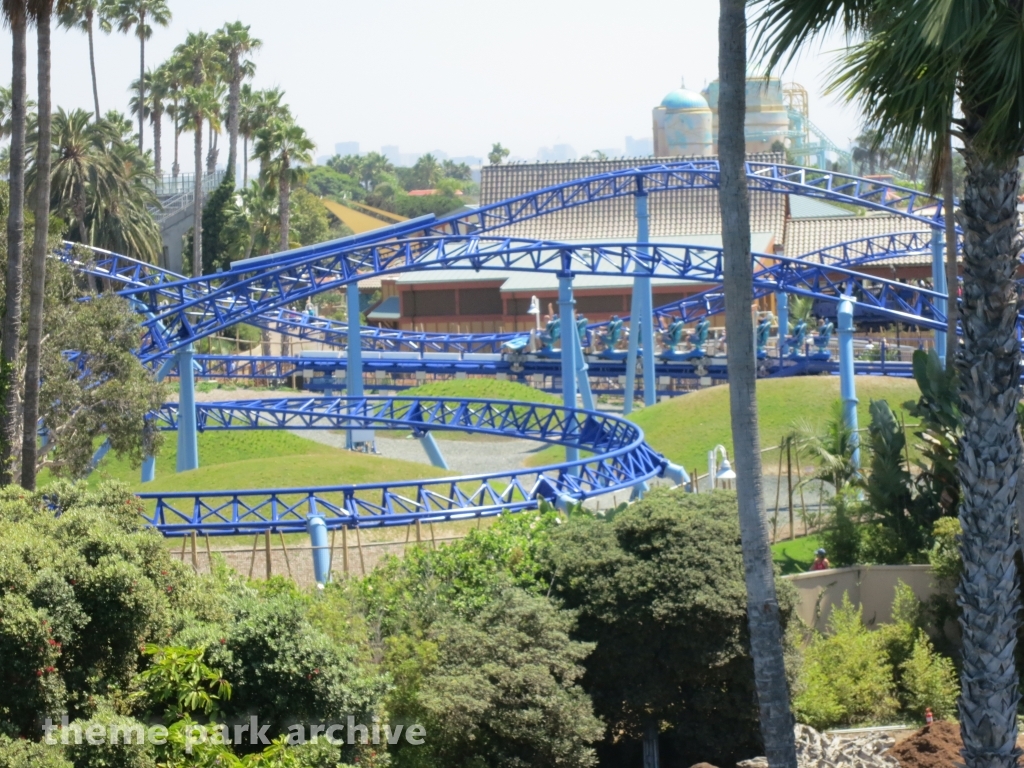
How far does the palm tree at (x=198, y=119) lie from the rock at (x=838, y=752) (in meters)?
50.1

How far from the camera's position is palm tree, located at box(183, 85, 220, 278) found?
2381 inches

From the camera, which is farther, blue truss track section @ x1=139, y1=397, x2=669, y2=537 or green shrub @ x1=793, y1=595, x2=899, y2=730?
blue truss track section @ x1=139, y1=397, x2=669, y2=537

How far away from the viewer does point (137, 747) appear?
31.2 ft

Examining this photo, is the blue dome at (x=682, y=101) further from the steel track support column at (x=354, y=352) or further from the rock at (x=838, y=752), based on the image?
the rock at (x=838, y=752)

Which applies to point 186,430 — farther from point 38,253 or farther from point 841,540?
point 841,540

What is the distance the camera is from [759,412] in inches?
1425

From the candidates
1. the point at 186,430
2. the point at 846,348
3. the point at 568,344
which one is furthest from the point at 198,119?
the point at 846,348

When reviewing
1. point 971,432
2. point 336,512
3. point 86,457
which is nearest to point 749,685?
point 971,432

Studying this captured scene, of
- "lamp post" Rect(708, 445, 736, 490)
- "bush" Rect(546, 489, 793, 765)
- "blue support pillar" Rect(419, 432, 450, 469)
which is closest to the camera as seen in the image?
"bush" Rect(546, 489, 793, 765)

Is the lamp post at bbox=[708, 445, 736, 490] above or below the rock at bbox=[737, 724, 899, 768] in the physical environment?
above

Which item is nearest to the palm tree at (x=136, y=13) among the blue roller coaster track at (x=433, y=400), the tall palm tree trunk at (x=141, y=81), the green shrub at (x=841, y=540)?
the tall palm tree trunk at (x=141, y=81)

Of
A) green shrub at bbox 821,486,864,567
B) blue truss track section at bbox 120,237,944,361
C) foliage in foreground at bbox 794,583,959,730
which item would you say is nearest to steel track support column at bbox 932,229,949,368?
blue truss track section at bbox 120,237,944,361

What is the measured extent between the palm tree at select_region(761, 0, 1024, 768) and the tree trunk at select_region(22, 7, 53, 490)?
13302 millimetres

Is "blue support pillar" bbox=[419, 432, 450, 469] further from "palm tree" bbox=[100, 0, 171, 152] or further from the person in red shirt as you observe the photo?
"palm tree" bbox=[100, 0, 171, 152]
